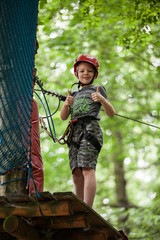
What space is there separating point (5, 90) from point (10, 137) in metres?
0.39

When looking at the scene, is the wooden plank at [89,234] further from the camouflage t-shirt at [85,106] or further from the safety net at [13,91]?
the camouflage t-shirt at [85,106]

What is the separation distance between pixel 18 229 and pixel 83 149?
1116 millimetres

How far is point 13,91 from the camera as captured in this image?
266 cm

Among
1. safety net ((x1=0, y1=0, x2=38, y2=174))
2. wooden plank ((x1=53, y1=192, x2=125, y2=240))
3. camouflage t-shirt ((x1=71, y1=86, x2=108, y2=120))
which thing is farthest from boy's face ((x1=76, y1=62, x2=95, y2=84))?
wooden plank ((x1=53, y1=192, x2=125, y2=240))

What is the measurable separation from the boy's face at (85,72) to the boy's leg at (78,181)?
3.33ft

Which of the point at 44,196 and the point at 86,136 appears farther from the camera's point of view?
the point at 86,136

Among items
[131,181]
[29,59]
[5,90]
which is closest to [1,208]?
[5,90]

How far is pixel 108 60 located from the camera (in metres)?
8.37

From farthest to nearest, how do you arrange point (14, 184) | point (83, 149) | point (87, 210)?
point (83, 149) < point (14, 184) < point (87, 210)

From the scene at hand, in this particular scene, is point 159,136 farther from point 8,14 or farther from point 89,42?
point 8,14

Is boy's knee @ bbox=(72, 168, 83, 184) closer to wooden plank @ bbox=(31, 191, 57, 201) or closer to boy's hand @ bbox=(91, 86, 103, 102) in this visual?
boy's hand @ bbox=(91, 86, 103, 102)

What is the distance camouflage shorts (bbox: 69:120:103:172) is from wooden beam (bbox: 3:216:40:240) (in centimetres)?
84

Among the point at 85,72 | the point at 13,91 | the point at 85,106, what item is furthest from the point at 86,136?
the point at 13,91

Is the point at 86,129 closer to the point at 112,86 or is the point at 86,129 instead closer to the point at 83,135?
the point at 83,135
